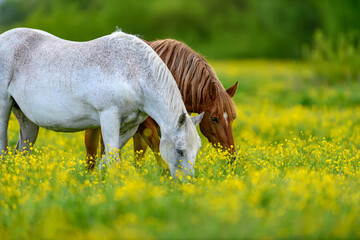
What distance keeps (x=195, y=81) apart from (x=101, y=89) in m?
1.28

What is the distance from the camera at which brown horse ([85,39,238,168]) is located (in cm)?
543

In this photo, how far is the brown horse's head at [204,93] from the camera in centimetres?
542

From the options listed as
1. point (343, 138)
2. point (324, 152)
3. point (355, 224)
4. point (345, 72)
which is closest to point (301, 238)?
point (355, 224)

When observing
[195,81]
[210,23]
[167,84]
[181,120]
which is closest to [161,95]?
[167,84]

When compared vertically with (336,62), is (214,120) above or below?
above

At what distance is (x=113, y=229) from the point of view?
3064mm

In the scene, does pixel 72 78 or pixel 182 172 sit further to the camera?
pixel 72 78

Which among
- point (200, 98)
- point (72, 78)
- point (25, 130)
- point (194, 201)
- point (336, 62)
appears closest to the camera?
point (194, 201)

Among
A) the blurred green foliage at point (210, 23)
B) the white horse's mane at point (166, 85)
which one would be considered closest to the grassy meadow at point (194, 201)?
the white horse's mane at point (166, 85)

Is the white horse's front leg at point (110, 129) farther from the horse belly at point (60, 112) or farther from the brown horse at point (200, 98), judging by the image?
the brown horse at point (200, 98)

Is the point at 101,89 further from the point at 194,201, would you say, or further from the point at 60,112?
the point at 194,201

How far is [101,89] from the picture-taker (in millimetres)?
4797

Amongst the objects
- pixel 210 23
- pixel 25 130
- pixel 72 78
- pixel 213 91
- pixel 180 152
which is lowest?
pixel 210 23

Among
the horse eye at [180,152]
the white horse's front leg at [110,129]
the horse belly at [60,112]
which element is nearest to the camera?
the horse eye at [180,152]
